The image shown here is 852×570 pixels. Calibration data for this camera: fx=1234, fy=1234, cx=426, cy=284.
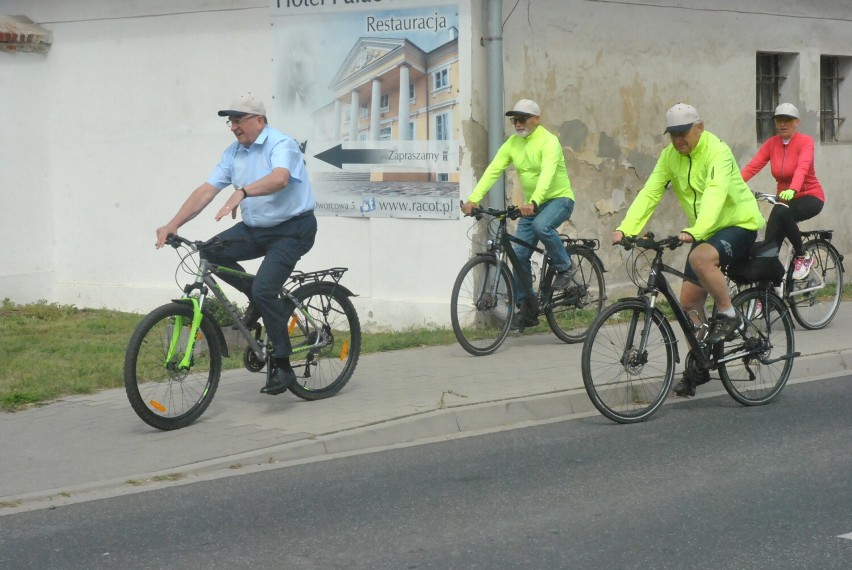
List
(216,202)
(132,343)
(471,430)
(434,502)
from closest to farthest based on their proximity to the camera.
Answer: (434,502) < (132,343) < (471,430) < (216,202)

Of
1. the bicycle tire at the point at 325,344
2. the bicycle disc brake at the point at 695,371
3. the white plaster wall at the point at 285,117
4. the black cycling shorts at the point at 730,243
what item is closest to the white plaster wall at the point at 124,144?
the white plaster wall at the point at 285,117

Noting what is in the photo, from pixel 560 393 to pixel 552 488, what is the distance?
7.08 feet

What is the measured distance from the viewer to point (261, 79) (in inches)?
507

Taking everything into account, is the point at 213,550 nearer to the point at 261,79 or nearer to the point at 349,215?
the point at 349,215

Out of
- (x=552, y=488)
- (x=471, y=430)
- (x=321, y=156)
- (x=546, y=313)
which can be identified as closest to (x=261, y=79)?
(x=321, y=156)

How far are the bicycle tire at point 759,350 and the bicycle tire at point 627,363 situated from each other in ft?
1.74

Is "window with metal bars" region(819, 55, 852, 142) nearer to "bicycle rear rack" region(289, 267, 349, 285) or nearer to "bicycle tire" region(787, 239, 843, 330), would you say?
"bicycle tire" region(787, 239, 843, 330)

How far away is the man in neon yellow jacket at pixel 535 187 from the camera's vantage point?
1031 cm

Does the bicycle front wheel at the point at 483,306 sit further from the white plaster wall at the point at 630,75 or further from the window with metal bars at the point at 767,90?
the window with metal bars at the point at 767,90

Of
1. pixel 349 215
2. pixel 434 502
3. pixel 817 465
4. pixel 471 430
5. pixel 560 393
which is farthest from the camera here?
pixel 349 215

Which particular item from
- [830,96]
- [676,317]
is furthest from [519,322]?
[830,96]

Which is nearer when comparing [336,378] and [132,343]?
[132,343]

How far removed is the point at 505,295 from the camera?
409 inches

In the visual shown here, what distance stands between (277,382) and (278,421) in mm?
265
